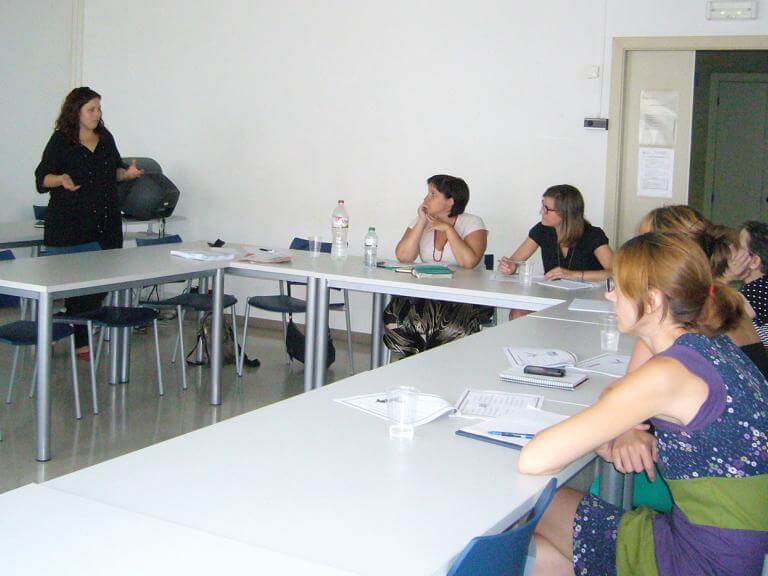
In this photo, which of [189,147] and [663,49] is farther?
[189,147]

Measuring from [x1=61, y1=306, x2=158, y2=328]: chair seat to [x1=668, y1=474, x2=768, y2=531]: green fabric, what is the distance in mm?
3502

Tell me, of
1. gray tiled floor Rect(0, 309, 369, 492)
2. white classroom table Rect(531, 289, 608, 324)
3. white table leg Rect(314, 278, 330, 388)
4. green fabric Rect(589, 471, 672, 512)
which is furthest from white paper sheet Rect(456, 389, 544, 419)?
white table leg Rect(314, 278, 330, 388)

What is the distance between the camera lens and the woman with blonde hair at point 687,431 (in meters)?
→ 1.81

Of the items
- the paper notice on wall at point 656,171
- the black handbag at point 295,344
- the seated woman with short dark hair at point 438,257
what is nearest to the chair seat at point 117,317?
the black handbag at point 295,344

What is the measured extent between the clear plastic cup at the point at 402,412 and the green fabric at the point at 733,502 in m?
0.63

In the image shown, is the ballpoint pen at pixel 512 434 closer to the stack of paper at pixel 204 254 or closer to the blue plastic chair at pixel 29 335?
the blue plastic chair at pixel 29 335

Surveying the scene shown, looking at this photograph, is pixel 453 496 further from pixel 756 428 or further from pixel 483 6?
pixel 483 6

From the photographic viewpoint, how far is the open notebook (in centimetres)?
209

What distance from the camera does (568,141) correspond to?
608 cm

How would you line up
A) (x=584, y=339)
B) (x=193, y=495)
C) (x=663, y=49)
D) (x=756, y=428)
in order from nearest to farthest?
1. (x=193, y=495)
2. (x=756, y=428)
3. (x=584, y=339)
4. (x=663, y=49)

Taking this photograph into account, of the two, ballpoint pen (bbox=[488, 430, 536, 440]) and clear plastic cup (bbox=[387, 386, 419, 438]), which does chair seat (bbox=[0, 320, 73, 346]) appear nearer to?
clear plastic cup (bbox=[387, 386, 419, 438])

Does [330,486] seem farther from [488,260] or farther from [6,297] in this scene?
[488,260]

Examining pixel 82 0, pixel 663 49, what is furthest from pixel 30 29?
pixel 663 49

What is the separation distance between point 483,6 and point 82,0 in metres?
Result: 3.45
